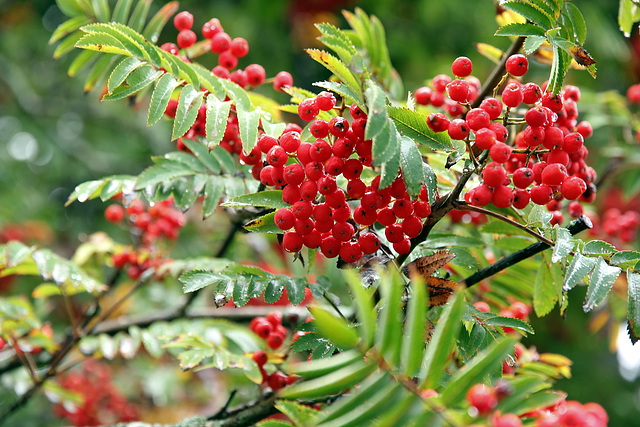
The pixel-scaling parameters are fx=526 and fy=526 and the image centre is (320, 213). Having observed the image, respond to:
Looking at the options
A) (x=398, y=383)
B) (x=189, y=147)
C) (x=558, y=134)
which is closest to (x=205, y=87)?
(x=189, y=147)

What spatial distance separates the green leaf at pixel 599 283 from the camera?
1.01 m

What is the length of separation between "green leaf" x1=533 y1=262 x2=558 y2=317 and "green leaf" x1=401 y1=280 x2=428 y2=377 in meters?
0.84

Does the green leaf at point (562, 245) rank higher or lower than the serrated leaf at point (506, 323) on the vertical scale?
higher

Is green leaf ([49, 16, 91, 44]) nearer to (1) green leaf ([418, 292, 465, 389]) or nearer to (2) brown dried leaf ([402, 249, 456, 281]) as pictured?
(2) brown dried leaf ([402, 249, 456, 281])

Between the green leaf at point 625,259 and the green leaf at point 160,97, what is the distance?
1.07 metres

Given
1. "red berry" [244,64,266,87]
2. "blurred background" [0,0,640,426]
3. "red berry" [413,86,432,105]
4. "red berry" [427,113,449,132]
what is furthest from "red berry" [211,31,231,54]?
"blurred background" [0,0,640,426]

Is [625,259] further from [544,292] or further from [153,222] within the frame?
[153,222]

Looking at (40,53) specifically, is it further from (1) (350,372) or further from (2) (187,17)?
(1) (350,372)

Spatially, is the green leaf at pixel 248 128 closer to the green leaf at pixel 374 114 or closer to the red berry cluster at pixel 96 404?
the green leaf at pixel 374 114

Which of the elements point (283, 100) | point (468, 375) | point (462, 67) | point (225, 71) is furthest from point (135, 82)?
point (283, 100)

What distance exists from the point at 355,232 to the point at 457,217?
823mm

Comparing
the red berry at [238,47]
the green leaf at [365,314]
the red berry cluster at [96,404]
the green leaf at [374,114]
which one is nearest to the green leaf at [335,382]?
the green leaf at [365,314]

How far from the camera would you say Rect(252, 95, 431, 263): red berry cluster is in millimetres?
1105

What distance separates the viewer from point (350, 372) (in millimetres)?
690
